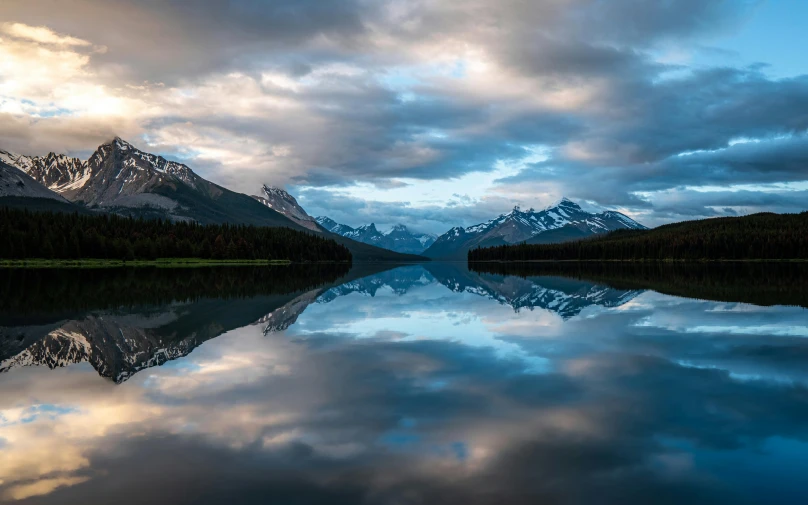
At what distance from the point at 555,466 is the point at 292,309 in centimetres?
3413

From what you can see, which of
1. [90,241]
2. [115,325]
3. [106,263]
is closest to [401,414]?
[115,325]

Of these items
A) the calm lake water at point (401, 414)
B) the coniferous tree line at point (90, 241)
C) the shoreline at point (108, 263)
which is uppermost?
the coniferous tree line at point (90, 241)

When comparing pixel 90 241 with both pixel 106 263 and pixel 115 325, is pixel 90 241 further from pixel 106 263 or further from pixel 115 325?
pixel 115 325

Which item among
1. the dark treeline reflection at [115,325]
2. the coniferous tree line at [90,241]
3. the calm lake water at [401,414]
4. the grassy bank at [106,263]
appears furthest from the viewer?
the coniferous tree line at [90,241]

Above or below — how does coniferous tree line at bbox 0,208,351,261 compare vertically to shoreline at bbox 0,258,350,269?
above

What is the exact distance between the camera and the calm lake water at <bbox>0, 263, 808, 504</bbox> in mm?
10062

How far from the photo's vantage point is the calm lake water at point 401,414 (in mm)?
10062

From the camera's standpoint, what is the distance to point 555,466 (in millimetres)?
10875

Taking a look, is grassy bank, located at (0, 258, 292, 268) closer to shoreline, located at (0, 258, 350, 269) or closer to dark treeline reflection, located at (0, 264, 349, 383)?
shoreline, located at (0, 258, 350, 269)

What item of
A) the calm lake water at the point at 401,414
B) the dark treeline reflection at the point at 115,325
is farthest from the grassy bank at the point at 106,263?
the calm lake water at the point at 401,414

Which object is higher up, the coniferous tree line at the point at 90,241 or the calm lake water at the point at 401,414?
the coniferous tree line at the point at 90,241

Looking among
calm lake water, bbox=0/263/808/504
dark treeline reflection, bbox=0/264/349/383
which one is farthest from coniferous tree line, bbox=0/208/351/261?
calm lake water, bbox=0/263/808/504

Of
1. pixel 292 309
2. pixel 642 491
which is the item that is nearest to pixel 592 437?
pixel 642 491

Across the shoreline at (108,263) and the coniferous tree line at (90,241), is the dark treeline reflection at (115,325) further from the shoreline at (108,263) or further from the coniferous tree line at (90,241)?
the coniferous tree line at (90,241)
